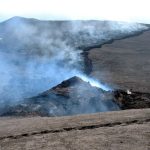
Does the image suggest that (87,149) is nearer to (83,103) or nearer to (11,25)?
(83,103)

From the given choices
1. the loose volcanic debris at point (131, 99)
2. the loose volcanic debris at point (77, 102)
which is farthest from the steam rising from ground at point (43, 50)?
the loose volcanic debris at point (77, 102)

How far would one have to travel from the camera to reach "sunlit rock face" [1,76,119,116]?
59.1ft

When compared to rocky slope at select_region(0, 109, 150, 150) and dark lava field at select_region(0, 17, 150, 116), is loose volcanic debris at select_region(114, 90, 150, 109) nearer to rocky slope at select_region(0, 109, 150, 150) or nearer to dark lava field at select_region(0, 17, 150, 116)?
dark lava field at select_region(0, 17, 150, 116)

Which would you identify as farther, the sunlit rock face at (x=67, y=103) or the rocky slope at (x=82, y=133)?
the sunlit rock face at (x=67, y=103)

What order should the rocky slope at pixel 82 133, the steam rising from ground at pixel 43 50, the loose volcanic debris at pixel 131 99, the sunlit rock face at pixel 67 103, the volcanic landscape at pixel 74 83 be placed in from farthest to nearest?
the steam rising from ground at pixel 43 50
the loose volcanic debris at pixel 131 99
the sunlit rock face at pixel 67 103
the volcanic landscape at pixel 74 83
the rocky slope at pixel 82 133

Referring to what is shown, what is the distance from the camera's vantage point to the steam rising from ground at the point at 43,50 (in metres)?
26.8

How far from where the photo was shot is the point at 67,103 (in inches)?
753

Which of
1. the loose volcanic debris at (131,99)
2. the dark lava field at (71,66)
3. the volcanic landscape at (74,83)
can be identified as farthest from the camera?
the dark lava field at (71,66)

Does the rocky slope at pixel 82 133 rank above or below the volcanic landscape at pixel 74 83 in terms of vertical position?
above

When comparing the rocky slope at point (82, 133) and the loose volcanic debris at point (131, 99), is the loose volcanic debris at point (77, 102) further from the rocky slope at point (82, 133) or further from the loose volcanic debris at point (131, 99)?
the rocky slope at point (82, 133)

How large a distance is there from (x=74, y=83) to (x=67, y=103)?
9.14 ft

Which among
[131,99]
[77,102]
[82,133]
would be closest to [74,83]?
[77,102]

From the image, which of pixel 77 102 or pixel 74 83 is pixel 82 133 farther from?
pixel 74 83

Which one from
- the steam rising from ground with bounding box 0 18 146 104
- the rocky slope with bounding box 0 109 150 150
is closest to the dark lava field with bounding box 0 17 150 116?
the steam rising from ground with bounding box 0 18 146 104
